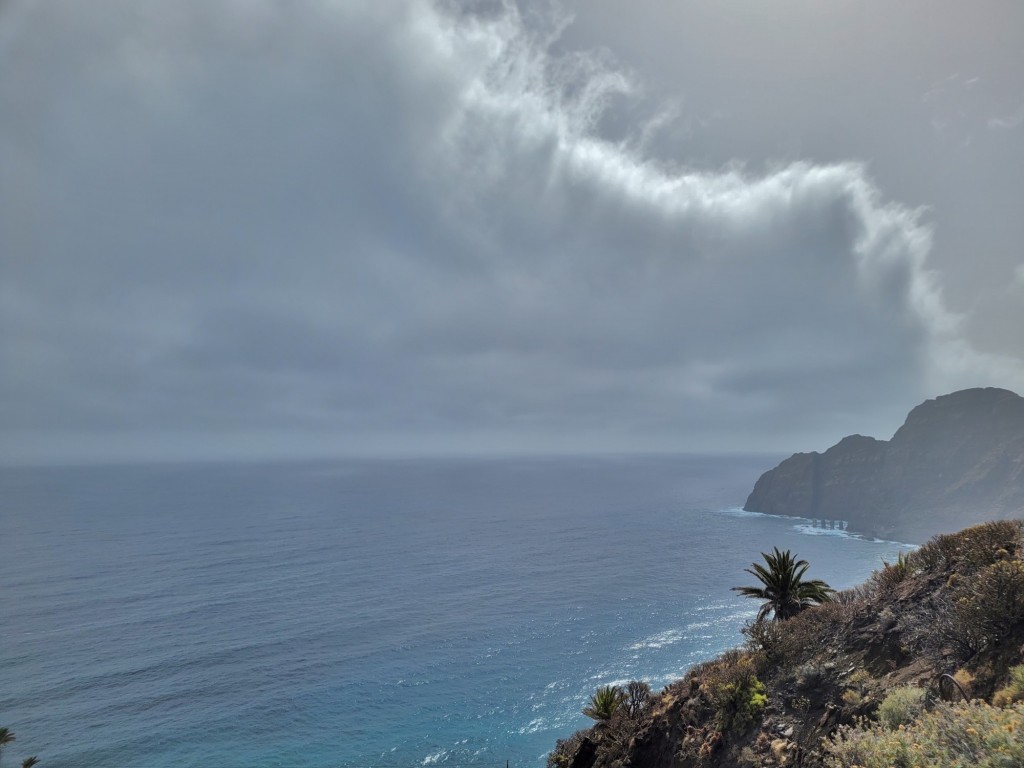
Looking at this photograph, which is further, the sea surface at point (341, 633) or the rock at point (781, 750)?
the sea surface at point (341, 633)

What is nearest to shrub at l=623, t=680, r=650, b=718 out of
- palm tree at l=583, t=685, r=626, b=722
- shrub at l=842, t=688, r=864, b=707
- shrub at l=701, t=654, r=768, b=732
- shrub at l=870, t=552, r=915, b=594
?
palm tree at l=583, t=685, r=626, b=722

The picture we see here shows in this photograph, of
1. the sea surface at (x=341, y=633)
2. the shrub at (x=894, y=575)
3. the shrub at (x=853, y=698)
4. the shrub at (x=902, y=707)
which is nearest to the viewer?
the shrub at (x=902, y=707)

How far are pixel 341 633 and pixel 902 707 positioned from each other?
204 feet

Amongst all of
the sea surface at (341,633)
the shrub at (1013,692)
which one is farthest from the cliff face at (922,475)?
the shrub at (1013,692)

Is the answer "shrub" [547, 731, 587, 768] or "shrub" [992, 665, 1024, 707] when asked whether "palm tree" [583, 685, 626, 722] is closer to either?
"shrub" [547, 731, 587, 768]

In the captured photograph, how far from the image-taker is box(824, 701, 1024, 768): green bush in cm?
646

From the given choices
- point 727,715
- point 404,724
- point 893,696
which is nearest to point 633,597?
point 404,724

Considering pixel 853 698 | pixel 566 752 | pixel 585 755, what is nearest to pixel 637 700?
pixel 585 755

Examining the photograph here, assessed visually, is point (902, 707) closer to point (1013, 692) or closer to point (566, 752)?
point (1013, 692)

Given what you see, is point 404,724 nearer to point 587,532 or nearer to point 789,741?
point 789,741

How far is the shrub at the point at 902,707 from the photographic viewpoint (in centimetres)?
1034

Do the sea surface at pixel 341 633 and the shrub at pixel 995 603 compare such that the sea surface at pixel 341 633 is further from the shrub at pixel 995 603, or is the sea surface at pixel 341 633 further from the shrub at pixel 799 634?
the shrub at pixel 995 603

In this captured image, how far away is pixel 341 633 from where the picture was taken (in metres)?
57.9

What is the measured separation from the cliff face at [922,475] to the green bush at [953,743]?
158m
